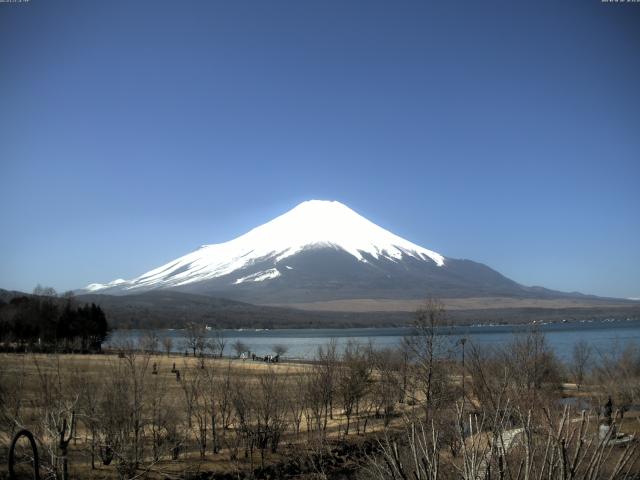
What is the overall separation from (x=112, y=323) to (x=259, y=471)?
15801 centimetres

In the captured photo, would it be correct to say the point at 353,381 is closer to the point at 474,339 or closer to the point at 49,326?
the point at 474,339

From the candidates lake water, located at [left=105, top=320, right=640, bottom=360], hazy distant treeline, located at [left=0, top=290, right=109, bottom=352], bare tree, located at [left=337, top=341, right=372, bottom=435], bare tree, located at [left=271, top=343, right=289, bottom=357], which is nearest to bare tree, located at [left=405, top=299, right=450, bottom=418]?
lake water, located at [left=105, top=320, right=640, bottom=360]

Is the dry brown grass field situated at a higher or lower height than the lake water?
higher

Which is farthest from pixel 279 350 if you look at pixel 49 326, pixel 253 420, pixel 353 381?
pixel 253 420

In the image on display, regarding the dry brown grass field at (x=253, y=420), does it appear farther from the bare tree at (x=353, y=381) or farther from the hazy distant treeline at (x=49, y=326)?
the hazy distant treeline at (x=49, y=326)

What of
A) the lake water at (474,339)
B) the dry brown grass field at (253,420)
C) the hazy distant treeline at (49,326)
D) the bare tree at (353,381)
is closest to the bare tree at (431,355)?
the dry brown grass field at (253,420)

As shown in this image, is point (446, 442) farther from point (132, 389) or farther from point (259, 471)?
point (132, 389)

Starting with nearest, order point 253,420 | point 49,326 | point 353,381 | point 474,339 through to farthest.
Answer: point 253,420 → point 353,381 → point 49,326 → point 474,339

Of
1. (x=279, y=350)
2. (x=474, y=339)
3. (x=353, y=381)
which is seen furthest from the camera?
(x=474, y=339)

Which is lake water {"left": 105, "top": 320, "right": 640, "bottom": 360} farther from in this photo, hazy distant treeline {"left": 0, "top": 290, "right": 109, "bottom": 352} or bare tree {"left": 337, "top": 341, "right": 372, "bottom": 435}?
bare tree {"left": 337, "top": 341, "right": 372, "bottom": 435}

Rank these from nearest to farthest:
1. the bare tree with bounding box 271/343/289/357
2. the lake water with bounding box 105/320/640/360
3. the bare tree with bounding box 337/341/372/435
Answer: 1. the bare tree with bounding box 337/341/372/435
2. the lake water with bounding box 105/320/640/360
3. the bare tree with bounding box 271/343/289/357

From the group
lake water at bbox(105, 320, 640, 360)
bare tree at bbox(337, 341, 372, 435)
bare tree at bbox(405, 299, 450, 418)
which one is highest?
bare tree at bbox(405, 299, 450, 418)

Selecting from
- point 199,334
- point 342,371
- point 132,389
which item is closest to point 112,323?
point 199,334

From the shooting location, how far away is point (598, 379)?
34562 millimetres
